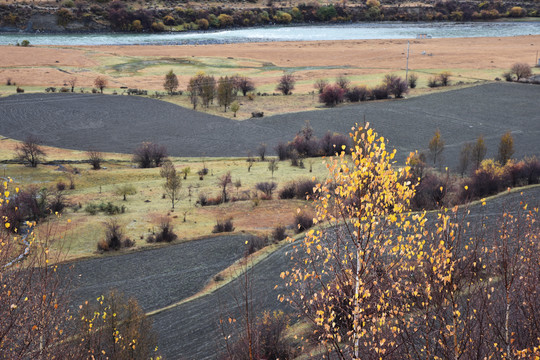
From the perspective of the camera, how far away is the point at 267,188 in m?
38.1

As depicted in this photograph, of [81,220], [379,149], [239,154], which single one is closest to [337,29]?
[239,154]

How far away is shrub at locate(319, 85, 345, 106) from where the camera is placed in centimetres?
6712

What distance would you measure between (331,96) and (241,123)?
13538mm

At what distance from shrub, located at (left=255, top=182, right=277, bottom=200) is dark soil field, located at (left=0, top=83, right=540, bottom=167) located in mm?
11918

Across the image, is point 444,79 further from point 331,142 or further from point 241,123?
point 331,142

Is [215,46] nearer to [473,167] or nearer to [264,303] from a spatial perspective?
[473,167]

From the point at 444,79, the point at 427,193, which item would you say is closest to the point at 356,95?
the point at 444,79

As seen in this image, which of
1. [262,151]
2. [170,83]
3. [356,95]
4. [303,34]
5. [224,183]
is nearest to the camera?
[224,183]

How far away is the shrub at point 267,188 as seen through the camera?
123 ft

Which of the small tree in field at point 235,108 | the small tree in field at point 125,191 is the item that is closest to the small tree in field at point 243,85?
the small tree in field at point 235,108

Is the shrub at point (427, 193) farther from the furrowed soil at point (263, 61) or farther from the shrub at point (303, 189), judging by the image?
the furrowed soil at point (263, 61)

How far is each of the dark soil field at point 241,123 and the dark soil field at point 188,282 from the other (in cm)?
2232

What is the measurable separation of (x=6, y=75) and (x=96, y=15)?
64.3 metres

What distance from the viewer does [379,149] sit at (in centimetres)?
A: 1004
